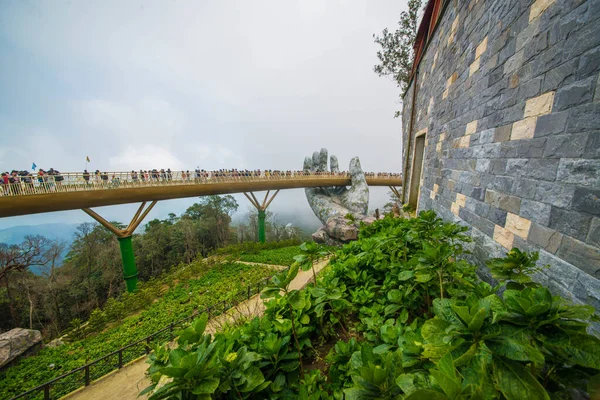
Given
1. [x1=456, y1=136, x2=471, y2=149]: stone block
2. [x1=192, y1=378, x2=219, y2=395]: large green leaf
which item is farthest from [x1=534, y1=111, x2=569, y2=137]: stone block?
[x1=192, y1=378, x2=219, y2=395]: large green leaf

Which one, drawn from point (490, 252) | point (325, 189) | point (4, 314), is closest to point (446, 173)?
point (490, 252)

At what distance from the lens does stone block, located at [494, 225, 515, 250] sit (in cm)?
218

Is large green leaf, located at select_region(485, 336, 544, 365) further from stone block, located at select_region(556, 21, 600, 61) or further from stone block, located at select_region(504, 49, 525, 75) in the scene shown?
stone block, located at select_region(504, 49, 525, 75)

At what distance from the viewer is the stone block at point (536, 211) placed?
1789mm

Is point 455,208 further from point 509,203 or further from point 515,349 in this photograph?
point 515,349

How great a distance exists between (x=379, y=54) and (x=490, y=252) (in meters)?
14.0

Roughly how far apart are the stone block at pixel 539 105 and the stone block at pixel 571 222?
2.88ft

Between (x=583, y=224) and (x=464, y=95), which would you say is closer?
(x=583, y=224)

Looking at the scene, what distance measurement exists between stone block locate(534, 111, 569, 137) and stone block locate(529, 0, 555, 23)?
3.24ft

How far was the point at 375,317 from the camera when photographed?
1.81 m

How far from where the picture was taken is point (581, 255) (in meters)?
1.50

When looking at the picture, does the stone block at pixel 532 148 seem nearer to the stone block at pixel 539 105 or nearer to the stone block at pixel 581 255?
the stone block at pixel 539 105

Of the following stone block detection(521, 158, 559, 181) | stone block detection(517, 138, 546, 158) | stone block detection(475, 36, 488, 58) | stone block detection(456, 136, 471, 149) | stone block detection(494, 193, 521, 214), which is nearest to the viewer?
stone block detection(521, 158, 559, 181)

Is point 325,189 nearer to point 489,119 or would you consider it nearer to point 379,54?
point 379,54
